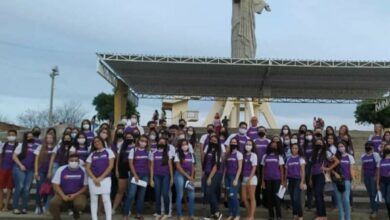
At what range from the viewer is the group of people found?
10.7 m

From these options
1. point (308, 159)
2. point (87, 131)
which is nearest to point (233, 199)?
point (308, 159)

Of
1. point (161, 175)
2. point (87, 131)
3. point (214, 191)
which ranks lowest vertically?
point (214, 191)

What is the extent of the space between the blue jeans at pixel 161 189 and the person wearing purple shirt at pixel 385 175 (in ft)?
15.0

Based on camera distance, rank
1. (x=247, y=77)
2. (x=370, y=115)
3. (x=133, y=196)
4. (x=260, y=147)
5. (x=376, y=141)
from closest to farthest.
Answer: (x=133, y=196)
(x=260, y=147)
(x=376, y=141)
(x=247, y=77)
(x=370, y=115)

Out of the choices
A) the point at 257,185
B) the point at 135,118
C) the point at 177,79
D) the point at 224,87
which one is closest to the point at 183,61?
the point at 177,79

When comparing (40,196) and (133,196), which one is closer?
(133,196)

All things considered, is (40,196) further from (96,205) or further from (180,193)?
(180,193)

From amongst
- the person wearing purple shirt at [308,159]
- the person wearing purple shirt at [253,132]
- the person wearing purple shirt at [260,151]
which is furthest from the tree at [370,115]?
the person wearing purple shirt at [260,151]

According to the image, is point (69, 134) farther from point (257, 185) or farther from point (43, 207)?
point (257, 185)

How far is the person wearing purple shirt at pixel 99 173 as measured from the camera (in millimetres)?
9961

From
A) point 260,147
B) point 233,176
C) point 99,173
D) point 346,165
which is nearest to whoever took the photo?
point 99,173

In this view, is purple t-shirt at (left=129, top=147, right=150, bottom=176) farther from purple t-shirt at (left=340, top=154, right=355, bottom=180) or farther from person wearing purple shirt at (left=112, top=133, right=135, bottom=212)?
purple t-shirt at (left=340, top=154, right=355, bottom=180)

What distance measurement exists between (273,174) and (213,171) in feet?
4.17

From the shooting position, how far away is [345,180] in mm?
10930
